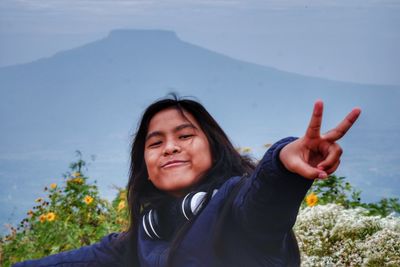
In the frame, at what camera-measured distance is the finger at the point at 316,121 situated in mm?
1655

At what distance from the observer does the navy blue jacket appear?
6.23 ft

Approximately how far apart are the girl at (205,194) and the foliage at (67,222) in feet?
3.69

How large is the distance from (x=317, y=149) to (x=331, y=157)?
2.0 inches

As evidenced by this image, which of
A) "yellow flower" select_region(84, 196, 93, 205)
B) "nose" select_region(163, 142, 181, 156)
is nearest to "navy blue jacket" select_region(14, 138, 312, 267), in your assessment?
"nose" select_region(163, 142, 181, 156)

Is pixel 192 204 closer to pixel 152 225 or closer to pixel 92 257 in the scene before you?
pixel 152 225

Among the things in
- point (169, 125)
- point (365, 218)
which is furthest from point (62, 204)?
point (169, 125)

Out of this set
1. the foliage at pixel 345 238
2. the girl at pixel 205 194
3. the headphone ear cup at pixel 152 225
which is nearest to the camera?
the girl at pixel 205 194

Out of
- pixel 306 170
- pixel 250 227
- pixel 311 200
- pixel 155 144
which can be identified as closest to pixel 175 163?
pixel 155 144

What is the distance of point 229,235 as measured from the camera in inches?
83.1

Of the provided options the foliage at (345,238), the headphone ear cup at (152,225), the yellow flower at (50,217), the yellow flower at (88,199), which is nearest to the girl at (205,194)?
the headphone ear cup at (152,225)

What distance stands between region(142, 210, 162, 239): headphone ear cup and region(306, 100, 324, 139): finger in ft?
2.46

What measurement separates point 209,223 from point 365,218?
137cm

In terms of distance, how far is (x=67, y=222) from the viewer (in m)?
4.01

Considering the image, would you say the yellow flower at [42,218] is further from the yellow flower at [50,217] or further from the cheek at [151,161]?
the cheek at [151,161]
